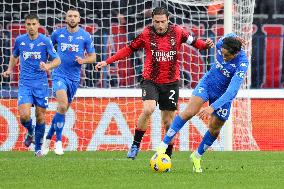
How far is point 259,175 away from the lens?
1089 cm

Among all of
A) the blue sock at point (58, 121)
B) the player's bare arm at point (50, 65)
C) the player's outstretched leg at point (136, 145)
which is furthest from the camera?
the blue sock at point (58, 121)

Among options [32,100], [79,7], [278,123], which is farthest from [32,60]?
[278,123]

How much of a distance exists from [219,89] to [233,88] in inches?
25.3

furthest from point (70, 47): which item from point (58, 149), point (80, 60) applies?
point (58, 149)

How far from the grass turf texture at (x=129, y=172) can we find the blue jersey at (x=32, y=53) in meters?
1.27

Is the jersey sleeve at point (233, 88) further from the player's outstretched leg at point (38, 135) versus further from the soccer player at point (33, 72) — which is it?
the player's outstretched leg at point (38, 135)

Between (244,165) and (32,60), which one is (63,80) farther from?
(244,165)

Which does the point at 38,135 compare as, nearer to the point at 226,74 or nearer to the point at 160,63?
the point at 160,63

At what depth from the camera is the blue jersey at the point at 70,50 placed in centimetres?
1553

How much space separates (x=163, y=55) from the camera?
13195 mm

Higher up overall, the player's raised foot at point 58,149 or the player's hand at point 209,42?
the player's hand at point 209,42

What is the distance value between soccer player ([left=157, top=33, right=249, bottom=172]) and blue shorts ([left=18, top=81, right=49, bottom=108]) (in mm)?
4162

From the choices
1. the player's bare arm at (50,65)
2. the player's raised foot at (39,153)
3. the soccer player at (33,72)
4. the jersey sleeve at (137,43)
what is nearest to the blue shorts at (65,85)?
the soccer player at (33,72)

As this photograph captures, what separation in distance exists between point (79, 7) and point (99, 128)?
2.51m
